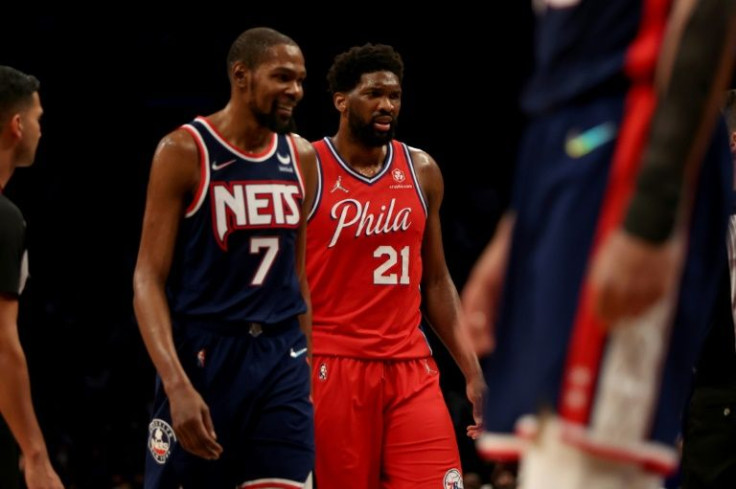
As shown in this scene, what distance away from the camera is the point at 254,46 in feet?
13.1

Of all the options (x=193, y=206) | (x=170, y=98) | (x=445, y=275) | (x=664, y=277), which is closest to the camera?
(x=664, y=277)

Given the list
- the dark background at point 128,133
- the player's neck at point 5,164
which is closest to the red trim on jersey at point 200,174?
the player's neck at point 5,164

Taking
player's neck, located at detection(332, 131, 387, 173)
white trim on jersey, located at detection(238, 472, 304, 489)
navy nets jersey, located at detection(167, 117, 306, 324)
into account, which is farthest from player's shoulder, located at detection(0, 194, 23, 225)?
player's neck, located at detection(332, 131, 387, 173)

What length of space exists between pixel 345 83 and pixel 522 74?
12.9 ft

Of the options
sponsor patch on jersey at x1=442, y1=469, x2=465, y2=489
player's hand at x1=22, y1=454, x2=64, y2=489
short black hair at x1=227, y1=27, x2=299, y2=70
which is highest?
short black hair at x1=227, y1=27, x2=299, y2=70

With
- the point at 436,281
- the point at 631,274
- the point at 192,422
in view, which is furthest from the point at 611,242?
Answer: the point at 436,281

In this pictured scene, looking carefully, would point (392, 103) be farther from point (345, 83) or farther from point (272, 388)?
point (272, 388)

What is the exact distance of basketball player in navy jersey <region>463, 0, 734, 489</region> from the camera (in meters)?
1.51

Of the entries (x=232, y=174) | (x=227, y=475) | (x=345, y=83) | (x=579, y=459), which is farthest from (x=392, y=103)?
(x=579, y=459)

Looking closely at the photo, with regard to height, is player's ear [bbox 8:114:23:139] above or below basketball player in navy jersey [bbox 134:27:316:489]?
above

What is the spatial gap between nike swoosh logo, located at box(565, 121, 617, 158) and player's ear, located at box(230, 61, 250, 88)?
2.43 m

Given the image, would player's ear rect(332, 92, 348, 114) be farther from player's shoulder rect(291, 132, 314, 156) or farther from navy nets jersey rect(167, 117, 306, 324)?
navy nets jersey rect(167, 117, 306, 324)

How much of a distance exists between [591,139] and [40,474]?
7.66 ft

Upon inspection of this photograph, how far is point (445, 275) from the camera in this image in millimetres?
4906
